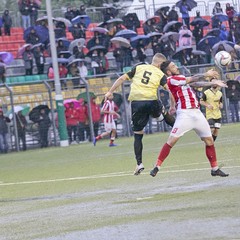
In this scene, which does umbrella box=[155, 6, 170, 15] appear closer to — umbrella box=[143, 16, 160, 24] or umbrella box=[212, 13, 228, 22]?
umbrella box=[143, 16, 160, 24]

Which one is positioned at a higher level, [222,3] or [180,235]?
[222,3]

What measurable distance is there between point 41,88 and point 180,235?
83.8 ft

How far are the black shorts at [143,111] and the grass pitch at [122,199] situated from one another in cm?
99

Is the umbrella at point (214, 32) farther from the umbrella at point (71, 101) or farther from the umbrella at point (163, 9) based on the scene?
the umbrella at point (71, 101)

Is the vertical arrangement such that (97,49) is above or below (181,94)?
above

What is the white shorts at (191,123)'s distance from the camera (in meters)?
15.8

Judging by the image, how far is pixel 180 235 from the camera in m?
10.2

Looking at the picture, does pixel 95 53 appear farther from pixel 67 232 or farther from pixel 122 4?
pixel 67 232

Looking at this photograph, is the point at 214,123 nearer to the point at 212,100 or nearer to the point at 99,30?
the point at 212,100

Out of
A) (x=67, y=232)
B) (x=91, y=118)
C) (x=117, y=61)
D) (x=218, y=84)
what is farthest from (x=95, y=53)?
(x=67, y=232)

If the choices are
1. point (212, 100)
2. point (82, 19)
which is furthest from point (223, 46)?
point (212, 100)

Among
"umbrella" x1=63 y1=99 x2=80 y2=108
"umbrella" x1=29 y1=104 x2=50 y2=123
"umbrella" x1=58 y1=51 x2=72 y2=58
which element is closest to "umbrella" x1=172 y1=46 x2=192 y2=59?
"umbrella" x1=58 y1=51 x2=72 y2=58

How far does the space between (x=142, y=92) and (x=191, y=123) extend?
7.24 feet

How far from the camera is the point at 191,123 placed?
1576 cm
